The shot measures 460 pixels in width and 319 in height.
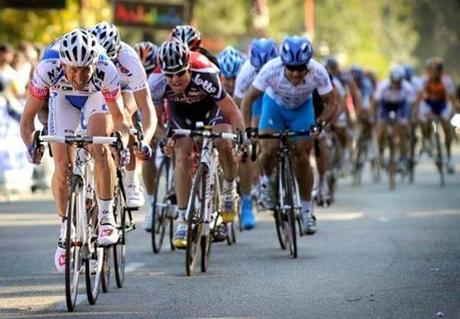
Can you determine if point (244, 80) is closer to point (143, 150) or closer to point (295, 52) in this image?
point (295, 52)

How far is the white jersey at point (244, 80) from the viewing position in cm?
1758

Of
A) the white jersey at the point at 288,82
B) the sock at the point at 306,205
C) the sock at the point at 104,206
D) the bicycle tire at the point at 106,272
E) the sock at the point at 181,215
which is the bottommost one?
the bicycle tire at the point at 106,272

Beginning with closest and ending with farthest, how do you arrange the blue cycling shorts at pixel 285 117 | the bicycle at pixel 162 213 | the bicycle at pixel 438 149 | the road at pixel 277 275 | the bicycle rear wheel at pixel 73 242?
1. the bicycle rear wheel at pixel 73 242
2. the road at pixel 277 275
3. the bicycle at pixel 162 213
4. the blue cycling shorts at pixel 285 117
5. the bicycle at pixel 438 149

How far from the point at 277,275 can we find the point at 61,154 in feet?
7.91

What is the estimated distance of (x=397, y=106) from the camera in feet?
87.6

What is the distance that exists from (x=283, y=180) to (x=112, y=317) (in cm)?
470

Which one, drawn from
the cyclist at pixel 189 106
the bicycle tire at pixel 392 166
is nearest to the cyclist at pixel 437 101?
the bicycle tire at pixel 392 166

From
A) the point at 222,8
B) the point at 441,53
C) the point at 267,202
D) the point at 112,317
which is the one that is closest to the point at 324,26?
the point at 222,8

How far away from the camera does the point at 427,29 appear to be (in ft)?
267

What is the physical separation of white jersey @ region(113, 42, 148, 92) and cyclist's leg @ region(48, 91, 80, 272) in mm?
1313

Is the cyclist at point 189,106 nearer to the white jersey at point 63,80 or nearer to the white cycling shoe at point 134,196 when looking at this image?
the white cycling shoe at point 134,196

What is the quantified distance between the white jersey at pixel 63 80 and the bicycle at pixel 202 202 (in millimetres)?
1831

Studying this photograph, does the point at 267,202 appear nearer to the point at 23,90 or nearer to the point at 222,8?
the point at 23,90

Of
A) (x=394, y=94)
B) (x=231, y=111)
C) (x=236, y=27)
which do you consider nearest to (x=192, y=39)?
(x=231, y=111)
